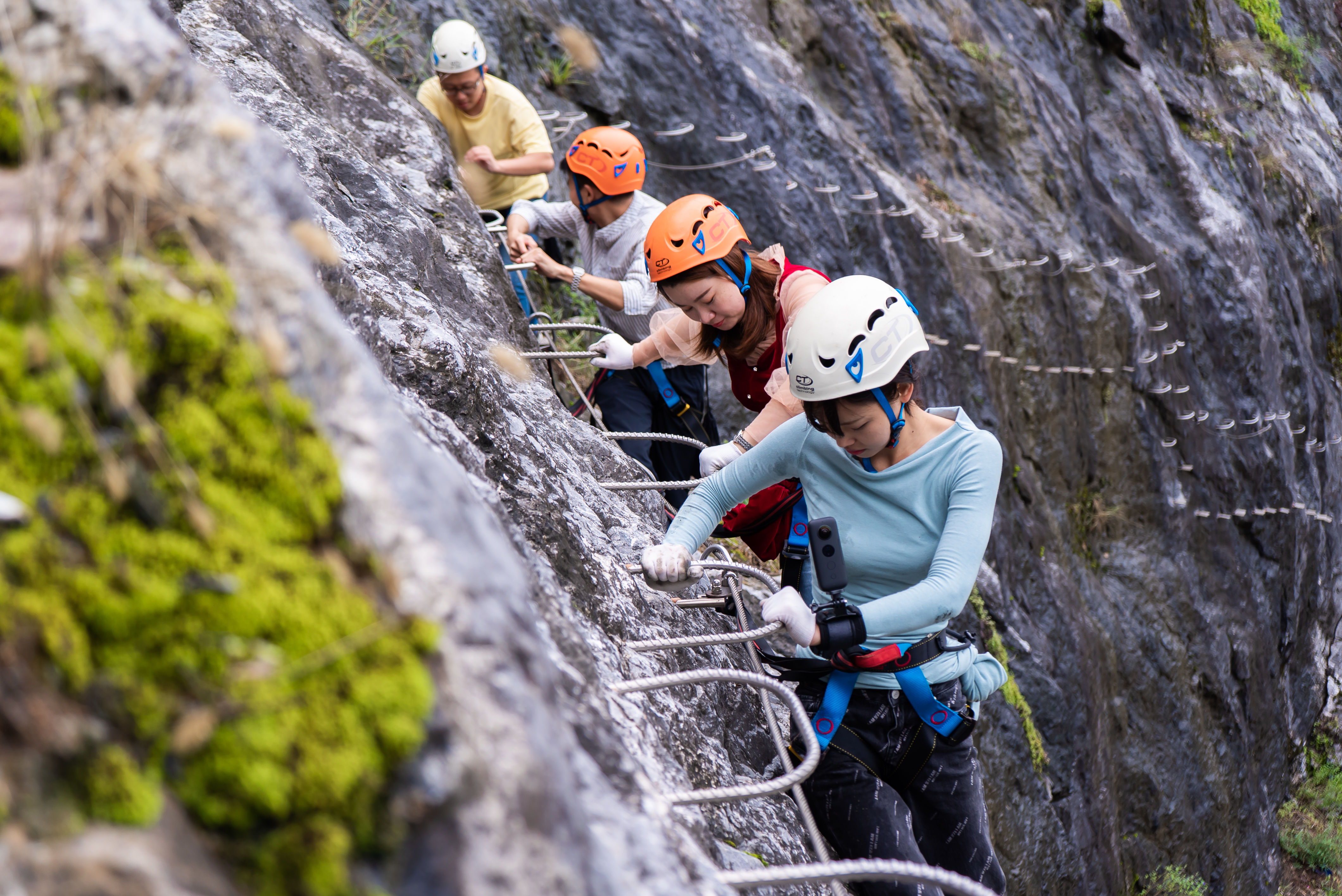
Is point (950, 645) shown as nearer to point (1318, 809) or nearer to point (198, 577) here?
point (198, 577)

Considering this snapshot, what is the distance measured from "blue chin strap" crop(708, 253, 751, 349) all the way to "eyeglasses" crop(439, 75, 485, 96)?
3650mm

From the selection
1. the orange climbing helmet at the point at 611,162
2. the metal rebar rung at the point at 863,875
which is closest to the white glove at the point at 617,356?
the orange climbing helmet at the point at 611,162

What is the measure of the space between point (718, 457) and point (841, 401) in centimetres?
111

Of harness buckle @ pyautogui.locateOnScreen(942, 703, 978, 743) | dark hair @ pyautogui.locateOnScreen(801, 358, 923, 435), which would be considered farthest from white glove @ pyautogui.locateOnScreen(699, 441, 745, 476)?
harness buckle @ pyautogui.locateOnScreen(942, 703, 978, 743)

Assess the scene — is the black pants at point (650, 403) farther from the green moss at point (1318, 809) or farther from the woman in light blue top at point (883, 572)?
the green moss at point (1318, 809)

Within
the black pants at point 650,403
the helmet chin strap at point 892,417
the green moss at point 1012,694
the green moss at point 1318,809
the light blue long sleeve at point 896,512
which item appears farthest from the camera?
the green moss at point 1318,809

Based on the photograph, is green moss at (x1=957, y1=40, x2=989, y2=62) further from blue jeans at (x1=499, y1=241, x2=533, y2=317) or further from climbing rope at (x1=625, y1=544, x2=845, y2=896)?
climbing rope at (x1=625, y1=544, x2=845, y2=896)

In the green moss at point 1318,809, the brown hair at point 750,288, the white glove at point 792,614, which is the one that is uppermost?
the brown hair at point 750,288

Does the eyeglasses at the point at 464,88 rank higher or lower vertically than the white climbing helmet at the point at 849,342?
lower

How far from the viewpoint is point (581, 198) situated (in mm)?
5301

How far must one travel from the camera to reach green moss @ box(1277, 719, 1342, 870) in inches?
510

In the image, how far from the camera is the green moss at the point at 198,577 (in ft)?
2.77

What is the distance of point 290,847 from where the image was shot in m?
0.85

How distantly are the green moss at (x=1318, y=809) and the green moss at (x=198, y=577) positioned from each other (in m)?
15.9
